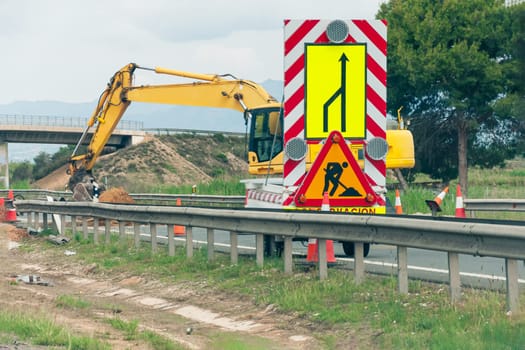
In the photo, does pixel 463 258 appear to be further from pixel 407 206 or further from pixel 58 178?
pixel 58 178

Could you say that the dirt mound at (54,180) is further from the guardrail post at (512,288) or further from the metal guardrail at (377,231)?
the guardrail post at (512,288)

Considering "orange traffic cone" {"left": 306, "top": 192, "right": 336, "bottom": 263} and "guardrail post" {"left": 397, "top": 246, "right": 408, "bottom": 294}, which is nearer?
"guardrail post" {"left": 397, "top": 246, "right": 408, "bottom": 294}

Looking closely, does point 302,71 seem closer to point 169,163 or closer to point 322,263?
point 322,263

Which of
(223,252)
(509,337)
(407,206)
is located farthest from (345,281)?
(407,206)

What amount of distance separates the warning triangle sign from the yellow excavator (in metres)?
8.50

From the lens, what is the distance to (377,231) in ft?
35.5

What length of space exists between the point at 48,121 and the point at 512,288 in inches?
3363

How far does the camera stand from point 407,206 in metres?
29.4

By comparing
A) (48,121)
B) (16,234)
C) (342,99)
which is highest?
(48,121)

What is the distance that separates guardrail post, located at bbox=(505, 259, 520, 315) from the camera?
28.2 feet

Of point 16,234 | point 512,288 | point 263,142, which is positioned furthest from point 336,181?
point 16,234

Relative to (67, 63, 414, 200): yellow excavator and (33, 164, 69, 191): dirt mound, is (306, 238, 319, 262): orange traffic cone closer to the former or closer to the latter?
(67, 63, 414, 200): yellow excavator

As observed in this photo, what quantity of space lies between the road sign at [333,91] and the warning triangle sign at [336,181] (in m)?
0.92

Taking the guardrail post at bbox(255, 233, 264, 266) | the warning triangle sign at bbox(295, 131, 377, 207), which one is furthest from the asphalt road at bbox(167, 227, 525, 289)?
the guardrail post at bbox(255, 233, 264, 266)
